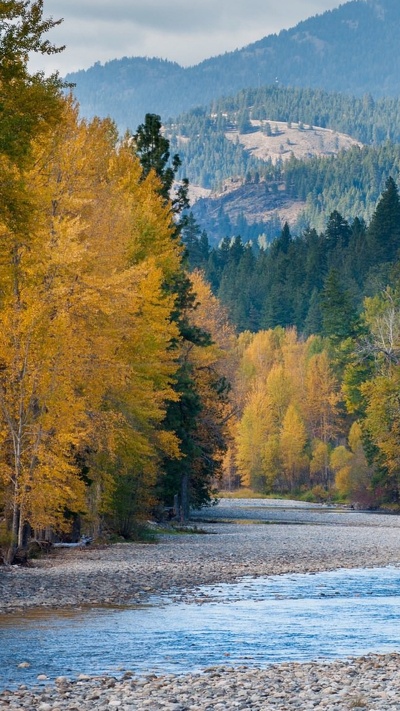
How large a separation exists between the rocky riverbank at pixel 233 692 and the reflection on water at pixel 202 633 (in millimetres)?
903

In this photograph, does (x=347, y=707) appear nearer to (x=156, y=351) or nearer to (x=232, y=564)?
(x=232, y=564)

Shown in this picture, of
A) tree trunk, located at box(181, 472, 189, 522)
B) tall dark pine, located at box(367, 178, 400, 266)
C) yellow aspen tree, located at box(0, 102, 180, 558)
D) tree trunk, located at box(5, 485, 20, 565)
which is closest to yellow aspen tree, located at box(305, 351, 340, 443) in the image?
tall dark pine, located at box(367, 178, 400, 266)

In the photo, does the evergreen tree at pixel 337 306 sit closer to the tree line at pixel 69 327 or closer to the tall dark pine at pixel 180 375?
the tall dark pine at pixel 180 375

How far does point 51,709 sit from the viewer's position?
513 inches

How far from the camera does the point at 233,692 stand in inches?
561

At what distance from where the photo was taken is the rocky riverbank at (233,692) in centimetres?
1334

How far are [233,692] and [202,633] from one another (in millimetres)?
5094

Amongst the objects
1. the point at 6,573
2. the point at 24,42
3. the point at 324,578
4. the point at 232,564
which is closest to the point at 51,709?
the point at 24,42

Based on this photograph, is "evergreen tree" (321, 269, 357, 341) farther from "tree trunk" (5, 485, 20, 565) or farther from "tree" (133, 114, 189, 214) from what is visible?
"tree trunk" (5, 485, 20, 565)

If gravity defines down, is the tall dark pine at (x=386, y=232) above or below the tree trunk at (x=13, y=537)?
above


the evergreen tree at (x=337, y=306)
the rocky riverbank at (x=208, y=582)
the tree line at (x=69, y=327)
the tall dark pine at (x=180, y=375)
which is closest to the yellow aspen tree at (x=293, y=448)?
the evergreen tree at (x=337, y=306)

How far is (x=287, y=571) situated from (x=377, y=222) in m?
131

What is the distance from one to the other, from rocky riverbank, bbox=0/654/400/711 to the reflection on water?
2.96 feet

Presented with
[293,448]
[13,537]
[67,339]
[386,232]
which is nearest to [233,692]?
[13,537]
